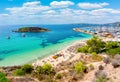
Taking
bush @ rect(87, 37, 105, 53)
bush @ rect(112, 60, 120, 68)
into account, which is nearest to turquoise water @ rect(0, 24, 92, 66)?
bush @ rect(87, 37, 105, 53)

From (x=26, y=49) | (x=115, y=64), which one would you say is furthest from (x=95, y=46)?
(x=115, y=64)

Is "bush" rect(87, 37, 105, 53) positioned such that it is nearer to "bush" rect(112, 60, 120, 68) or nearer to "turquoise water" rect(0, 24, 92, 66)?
"turquoise water" rect(0, 24, 92, 66)

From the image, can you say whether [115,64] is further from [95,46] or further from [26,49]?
[26,49]

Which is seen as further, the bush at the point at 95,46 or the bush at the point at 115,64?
the bush at the point at 95,46

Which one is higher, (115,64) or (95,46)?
(115,64)

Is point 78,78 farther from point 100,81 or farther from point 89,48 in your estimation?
point 89,48

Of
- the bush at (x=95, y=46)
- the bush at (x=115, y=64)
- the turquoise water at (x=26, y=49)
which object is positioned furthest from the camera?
the turquoise water at (x=26, y=49)

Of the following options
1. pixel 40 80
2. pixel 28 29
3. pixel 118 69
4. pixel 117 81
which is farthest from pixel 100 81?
pixel 28 29

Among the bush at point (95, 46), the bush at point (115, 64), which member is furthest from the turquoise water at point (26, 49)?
the bush at point (115, 64)

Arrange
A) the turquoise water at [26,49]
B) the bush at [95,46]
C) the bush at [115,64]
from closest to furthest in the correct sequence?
the bush at [115,64]
the bush at [95,46]
the turquoise water at [26,49]

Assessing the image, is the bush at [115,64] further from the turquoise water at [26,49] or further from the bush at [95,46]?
the turquoise water at [26,49]

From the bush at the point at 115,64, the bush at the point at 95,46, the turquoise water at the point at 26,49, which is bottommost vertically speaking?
the turquoise water at the point at 26,49
